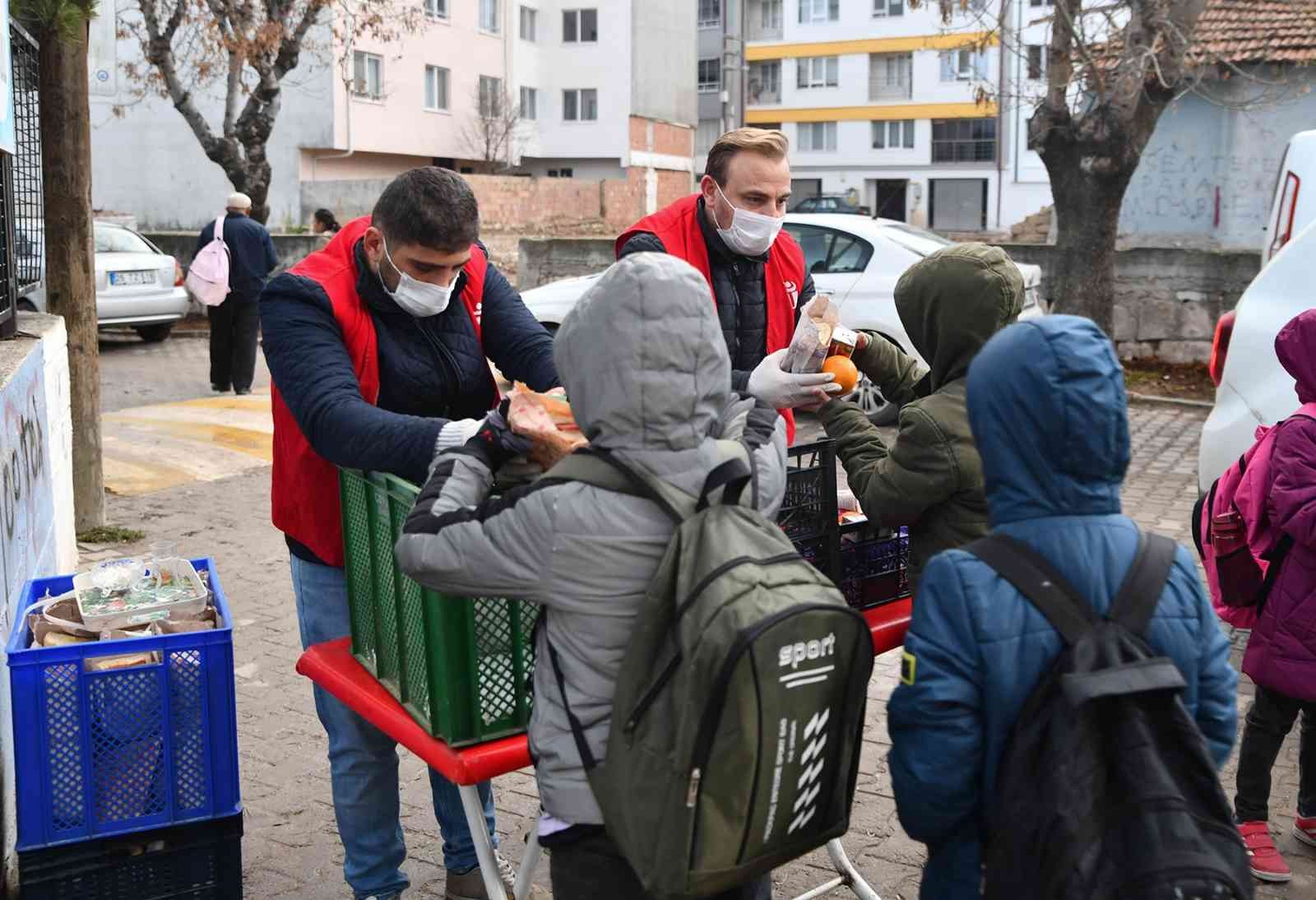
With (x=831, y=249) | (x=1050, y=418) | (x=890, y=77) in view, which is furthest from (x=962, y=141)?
(x=1050, y=418)

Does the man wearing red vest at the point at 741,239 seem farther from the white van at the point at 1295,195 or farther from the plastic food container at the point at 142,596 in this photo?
the white van at the point at 1295,195

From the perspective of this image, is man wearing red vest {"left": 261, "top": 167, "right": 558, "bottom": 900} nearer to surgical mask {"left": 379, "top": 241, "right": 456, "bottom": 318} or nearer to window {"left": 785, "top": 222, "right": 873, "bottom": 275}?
surgical mask {"left": 379, "top": 241, "right": 456, "bottom": 318}

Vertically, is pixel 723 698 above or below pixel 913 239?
below

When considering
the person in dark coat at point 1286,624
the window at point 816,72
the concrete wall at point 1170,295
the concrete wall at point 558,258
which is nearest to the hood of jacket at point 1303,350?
the person in dark coat at point 1286,624

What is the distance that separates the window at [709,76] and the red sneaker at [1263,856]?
5963cm

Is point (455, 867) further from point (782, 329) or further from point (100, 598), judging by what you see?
point (782, 329)

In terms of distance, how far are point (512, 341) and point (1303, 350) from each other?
214cm

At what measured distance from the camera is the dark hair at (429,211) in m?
3.07

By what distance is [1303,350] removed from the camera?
12.5 feet

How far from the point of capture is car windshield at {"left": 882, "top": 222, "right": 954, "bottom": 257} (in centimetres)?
1188

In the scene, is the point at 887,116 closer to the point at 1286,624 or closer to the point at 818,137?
the point at 818,137

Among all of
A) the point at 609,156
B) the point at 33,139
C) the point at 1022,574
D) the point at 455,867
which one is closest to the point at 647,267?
the point at 1022,574

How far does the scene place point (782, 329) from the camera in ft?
13.8

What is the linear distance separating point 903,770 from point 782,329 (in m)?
2.04
